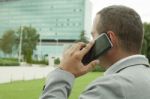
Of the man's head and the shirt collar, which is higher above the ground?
the man's head

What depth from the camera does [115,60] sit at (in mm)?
2355

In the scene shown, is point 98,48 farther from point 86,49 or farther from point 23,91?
point 23,91

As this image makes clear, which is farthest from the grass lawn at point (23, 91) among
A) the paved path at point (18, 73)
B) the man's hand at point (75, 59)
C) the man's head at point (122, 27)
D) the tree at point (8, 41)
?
the tree at point (8, 41)

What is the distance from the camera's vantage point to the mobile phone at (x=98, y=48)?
2.33 m

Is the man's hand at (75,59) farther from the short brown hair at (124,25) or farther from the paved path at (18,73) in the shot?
the paved path at (18,73)

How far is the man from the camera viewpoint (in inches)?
85.4

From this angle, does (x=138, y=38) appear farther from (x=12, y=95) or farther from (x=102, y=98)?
(x=12, y=95)

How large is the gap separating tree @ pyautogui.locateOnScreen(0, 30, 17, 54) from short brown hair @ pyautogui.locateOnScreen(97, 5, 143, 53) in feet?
285

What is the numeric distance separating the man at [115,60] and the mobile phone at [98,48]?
0.02 metres

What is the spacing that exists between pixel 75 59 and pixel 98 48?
0.15 m

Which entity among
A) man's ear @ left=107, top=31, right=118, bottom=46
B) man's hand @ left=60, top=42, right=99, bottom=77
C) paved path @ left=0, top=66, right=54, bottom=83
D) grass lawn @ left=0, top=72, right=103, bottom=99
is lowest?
paved path @ left=0, top=66, right=54, bottom=83

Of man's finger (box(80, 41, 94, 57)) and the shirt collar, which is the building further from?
the shirt collar

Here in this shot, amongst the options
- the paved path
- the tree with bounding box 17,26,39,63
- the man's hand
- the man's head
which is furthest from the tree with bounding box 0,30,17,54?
the man's head

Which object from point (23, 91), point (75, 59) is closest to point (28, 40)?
point (23, 91)
